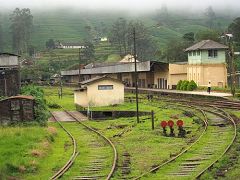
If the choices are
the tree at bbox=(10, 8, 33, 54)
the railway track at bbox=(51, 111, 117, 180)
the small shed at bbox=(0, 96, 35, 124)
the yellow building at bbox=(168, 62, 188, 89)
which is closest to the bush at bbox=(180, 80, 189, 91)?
the yellow building at bbox=(168, 62, 188, 89)

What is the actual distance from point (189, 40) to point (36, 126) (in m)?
80.6

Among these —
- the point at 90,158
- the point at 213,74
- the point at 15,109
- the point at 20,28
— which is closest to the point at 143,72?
the point at 213,74

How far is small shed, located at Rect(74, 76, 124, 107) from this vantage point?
44.8m

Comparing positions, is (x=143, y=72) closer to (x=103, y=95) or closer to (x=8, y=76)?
(x=103, y=95)

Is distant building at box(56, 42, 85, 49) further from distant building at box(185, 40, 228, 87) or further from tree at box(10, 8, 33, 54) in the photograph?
distant building at box(185, 40, 228, 87)

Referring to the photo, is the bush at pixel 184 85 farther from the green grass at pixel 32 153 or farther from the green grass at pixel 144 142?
the green grass at pixel 32 153

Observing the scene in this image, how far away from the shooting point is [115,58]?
129 m

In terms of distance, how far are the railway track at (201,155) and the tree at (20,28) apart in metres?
126

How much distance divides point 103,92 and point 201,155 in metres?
28.4

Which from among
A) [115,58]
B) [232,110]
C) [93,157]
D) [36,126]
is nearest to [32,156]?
[93,157]

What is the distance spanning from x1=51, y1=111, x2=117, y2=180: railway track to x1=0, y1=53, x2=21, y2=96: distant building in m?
15.1

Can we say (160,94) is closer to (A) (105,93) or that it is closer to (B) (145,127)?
(A) (105,93)

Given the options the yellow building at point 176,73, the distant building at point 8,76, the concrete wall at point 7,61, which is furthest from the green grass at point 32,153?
the yellow building at point 176,73

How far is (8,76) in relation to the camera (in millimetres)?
40219
